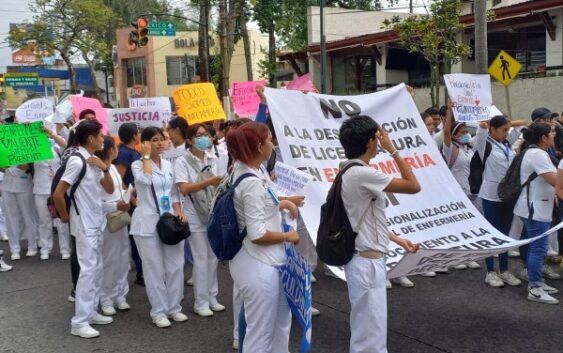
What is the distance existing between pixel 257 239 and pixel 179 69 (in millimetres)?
43660

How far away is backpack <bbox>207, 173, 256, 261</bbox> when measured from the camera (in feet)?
12.0

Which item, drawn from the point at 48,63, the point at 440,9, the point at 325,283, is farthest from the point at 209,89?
the point at 48,63

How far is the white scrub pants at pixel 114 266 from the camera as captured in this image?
19.4ft

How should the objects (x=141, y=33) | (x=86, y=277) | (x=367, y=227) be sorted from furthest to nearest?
(x=141, y=33) < (x=86, y=277) < (x=367, y=227)

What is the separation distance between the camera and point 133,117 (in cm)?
741

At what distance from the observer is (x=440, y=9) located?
727 inches

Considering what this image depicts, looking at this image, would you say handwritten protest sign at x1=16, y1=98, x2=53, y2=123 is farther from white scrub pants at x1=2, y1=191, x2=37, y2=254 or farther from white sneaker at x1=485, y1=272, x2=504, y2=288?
white sneaker at x1=485, y1=272, x2=504, y2=288

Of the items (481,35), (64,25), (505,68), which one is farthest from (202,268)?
(64,25)

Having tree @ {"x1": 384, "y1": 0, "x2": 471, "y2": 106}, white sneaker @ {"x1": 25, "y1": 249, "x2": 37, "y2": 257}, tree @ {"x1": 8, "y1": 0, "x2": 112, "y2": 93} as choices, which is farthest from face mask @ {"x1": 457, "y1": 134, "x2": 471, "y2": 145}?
tree @ {"x1": 8, "y1": 0, "x2": 112, "y2": 93}

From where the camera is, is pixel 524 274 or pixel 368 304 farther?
pixel 524 274

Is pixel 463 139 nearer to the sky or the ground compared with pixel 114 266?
nearer to the sky

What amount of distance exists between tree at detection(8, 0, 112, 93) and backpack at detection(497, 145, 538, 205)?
3915 centimetres

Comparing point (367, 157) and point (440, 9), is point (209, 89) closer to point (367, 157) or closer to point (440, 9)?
point (367, 157)

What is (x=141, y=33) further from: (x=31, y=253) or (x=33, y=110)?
(x=31, y=253)
